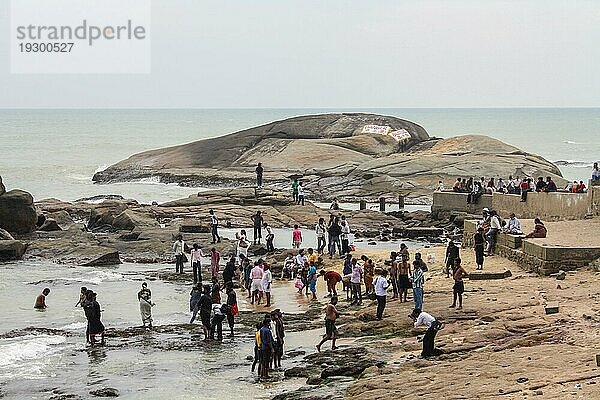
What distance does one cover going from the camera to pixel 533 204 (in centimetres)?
3359

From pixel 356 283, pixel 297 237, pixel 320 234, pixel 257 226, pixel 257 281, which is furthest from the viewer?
pixel 257 226

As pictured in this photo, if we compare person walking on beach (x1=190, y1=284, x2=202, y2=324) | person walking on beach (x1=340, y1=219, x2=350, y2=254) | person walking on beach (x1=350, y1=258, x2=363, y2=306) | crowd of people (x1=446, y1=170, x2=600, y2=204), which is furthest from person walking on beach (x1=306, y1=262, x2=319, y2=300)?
crowd of people (x1=446, y1=170, x2=600, y2=204)

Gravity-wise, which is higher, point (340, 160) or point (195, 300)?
point (340, 160)

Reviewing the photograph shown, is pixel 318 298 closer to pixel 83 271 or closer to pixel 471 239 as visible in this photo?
pixel 471 239

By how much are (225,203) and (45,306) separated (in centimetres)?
1993

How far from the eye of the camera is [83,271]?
104ft

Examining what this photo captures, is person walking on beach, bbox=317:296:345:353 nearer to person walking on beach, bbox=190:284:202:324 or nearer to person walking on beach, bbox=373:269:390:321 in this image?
person walking on beach, bbox=373:269:390:321

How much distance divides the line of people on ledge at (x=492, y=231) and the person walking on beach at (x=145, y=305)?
8.53m

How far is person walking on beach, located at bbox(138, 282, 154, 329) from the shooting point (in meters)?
22.5

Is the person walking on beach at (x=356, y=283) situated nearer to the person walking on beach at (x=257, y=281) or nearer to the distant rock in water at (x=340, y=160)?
the person walking on beach at (x=257, y=281)

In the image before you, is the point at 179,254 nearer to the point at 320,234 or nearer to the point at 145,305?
the point at 320,234

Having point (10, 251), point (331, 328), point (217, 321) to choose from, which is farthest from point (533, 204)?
point (10, 251)

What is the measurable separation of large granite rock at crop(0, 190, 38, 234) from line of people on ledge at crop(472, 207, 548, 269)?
19.0 metres

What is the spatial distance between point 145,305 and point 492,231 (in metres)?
10.3
